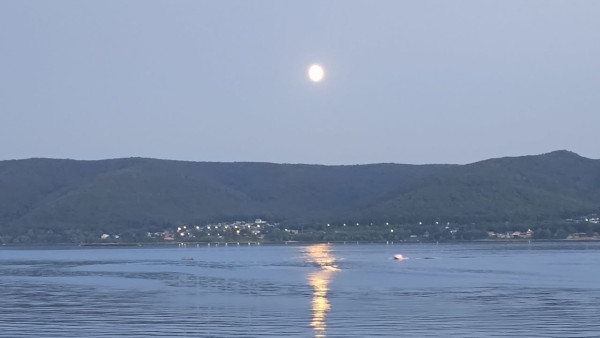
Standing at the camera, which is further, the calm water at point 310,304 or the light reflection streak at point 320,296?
the light reflection streak at point 320,296

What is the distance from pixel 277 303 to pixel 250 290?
12.7 m

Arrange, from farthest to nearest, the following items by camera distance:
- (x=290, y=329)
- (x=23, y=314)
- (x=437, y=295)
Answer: (x=437, y=295)
(x=23, y=314)
(x=290, y=329)

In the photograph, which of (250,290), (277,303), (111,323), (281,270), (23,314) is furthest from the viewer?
(281,270)

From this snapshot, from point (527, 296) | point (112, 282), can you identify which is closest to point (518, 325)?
point (527, 296)

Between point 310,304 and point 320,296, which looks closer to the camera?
point 310,304

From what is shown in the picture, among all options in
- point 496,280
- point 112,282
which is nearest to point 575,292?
point 496,280

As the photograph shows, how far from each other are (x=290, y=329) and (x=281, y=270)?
201 ft

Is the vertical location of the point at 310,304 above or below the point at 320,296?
below

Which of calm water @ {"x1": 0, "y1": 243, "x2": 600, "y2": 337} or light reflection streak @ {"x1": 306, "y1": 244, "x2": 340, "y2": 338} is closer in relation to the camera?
calm water @ {"x1": 0, "y1": 243, "x2": 600, "y2": 337}

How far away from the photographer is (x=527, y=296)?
6762cm

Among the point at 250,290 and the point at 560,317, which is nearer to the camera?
the point at 560,317

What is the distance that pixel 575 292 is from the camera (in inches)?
2793

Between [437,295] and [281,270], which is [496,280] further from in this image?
[281,270]

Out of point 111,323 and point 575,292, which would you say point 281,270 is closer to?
point 575,292
